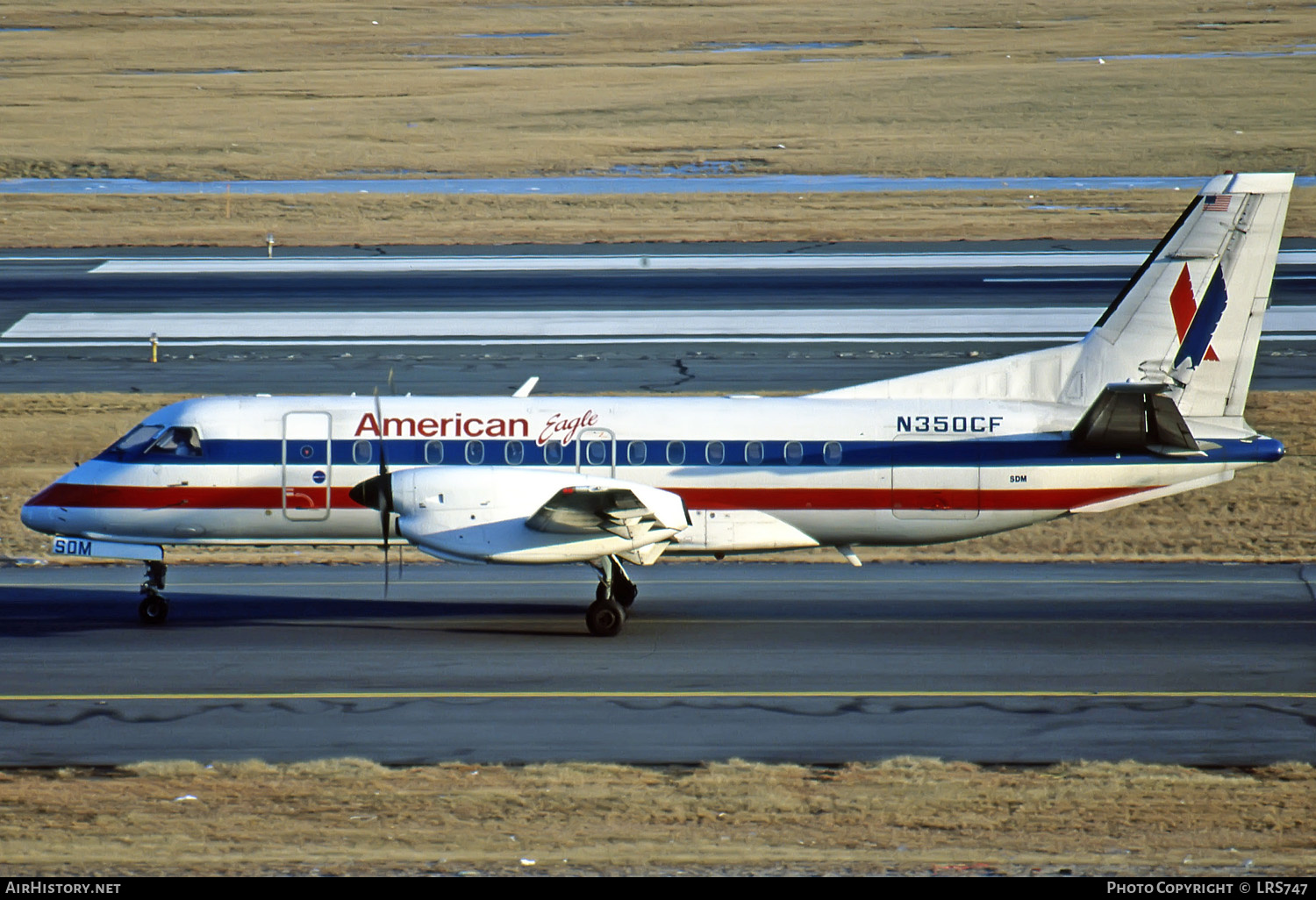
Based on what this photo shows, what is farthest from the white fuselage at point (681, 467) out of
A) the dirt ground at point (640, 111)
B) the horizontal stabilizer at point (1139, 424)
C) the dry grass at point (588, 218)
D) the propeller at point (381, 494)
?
the dirt ground at point (640, 111)

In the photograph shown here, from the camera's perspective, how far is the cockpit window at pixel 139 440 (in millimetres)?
21391

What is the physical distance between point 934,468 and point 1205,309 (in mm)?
4590

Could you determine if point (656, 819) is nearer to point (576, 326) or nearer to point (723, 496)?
point (723, 496)

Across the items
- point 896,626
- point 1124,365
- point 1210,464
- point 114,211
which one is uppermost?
point 114,211

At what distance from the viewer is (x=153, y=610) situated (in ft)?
69.6

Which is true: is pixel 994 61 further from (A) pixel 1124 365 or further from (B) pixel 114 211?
(A) pixel 1124 365

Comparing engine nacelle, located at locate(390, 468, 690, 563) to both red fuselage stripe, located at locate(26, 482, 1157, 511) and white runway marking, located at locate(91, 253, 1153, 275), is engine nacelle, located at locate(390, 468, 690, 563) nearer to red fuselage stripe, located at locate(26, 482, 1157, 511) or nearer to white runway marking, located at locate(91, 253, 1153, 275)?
red fuselage stripe, located at locate(26, 482, 1157, 511)

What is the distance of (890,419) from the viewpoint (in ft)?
69.8

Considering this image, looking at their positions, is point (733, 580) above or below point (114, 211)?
below

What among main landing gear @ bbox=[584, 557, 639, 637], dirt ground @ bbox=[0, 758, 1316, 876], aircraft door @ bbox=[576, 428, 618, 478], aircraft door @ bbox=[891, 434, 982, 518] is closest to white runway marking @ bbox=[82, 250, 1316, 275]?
aircraft door @ bbox=[891, 434, 982, 518]

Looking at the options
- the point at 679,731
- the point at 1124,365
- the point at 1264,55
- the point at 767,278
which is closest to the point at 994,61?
the point at 1264,55

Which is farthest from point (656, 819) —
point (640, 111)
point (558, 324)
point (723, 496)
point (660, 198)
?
point (640, 111)

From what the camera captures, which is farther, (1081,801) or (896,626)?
(896,626)

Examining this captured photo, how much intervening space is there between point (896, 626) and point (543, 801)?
8.26 meters
